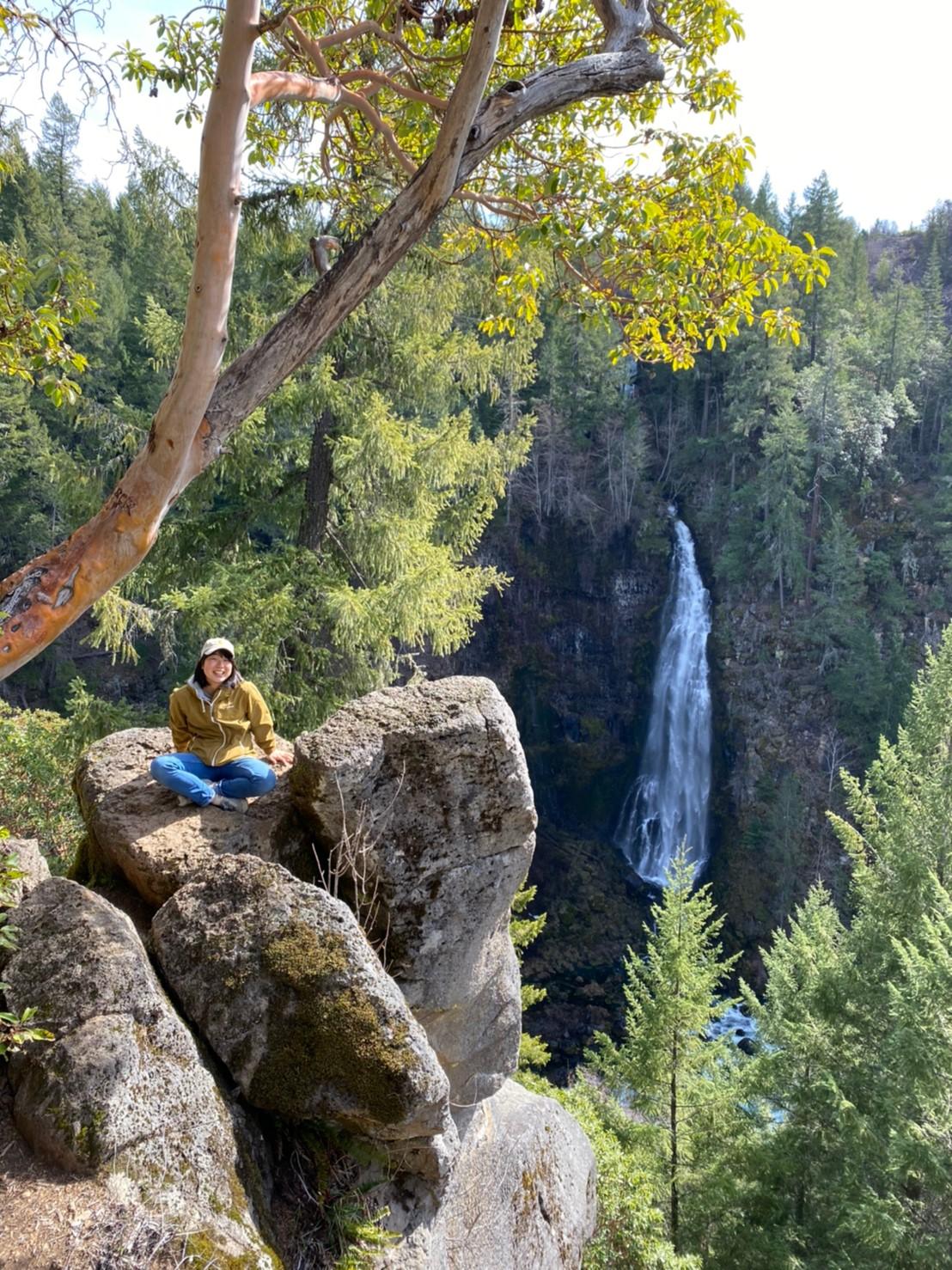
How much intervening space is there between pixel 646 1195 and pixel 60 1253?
23.4ft

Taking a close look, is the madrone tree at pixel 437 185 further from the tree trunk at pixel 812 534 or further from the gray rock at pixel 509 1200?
the tree trunk at pixel 812 534

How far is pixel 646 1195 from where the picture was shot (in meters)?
7.92

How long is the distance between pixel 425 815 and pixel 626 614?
3010cm

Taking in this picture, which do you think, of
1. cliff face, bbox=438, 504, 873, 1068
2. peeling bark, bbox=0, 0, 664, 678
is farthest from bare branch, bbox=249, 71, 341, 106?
cliff face, bbox=438, 504, 873, 1068

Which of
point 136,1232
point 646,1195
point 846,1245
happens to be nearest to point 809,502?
point 846,1245

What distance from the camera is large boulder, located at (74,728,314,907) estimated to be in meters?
4.11

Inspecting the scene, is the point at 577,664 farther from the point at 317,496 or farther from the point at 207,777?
the point at 207,777

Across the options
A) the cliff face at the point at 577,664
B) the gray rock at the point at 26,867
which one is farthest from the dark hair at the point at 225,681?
the cliff face at the point at 577,664

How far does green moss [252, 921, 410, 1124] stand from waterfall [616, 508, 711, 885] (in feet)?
85.4

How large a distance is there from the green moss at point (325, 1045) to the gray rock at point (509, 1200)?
2.75 feet

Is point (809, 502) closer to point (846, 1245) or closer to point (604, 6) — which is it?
point (846, 1245)

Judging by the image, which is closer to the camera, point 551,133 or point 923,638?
point 551,133

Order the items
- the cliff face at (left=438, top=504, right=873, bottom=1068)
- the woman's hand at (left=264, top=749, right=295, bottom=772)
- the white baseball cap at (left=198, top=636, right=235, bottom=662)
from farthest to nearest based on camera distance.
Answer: the cliff face at (left=438, top=504, right=873, bottom=1068) < the woman's hand at (left=264, top=749, right=295, bottom=772) < the white baseball cap at (left=198, top=636, right=235, bottom=662)

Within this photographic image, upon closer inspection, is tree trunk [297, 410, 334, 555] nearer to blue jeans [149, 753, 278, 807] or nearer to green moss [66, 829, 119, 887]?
blue jeans [149, 753, 278, 807]
